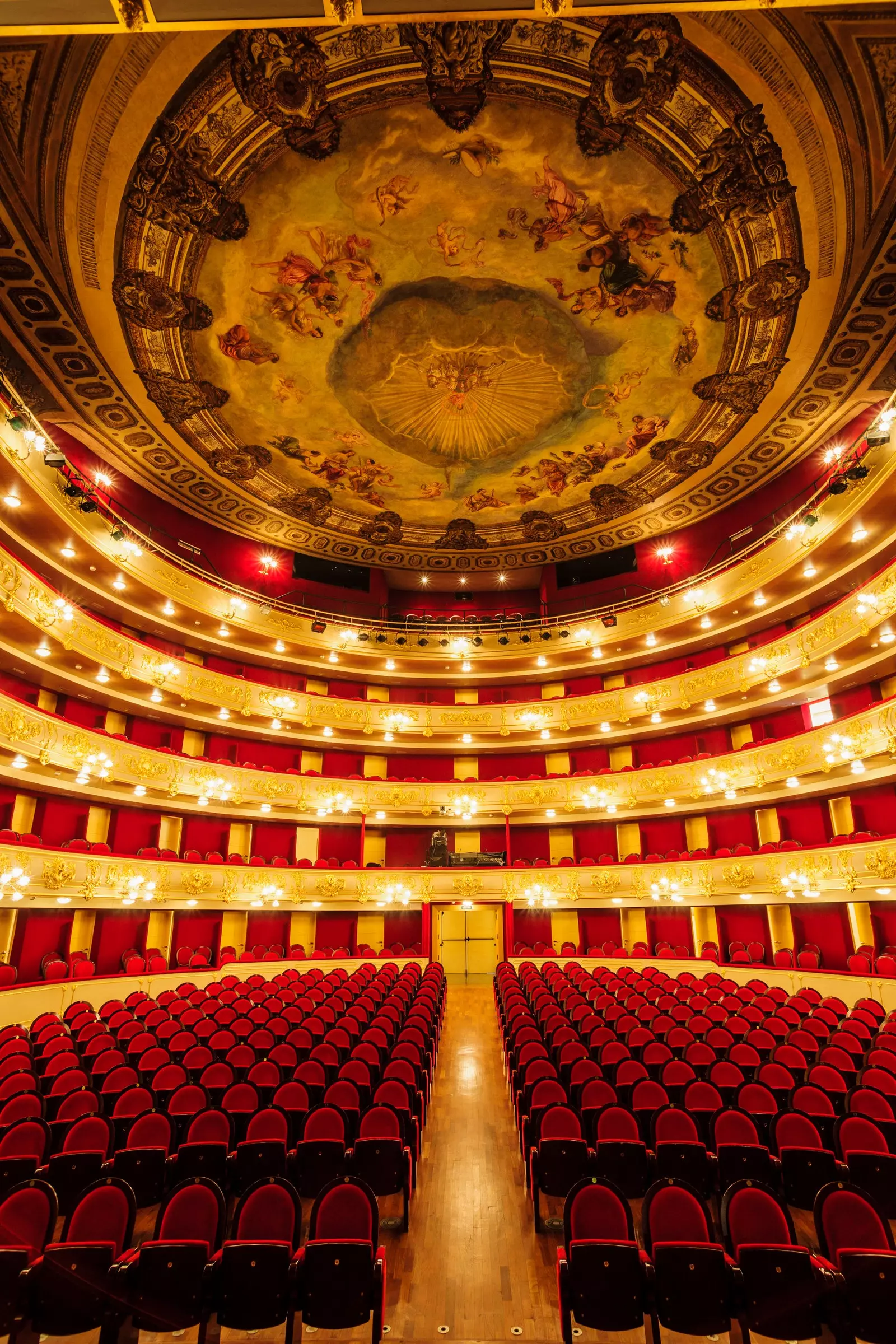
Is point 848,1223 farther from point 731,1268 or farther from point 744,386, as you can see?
point 744,386

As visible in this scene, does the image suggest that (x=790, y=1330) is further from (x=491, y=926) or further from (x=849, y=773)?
(x=491, y=926)

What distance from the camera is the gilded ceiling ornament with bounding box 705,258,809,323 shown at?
12.6 meters

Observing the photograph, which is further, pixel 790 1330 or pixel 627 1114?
pixel 627 1114

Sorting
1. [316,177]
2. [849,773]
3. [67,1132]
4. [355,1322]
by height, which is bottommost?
[355,1322]

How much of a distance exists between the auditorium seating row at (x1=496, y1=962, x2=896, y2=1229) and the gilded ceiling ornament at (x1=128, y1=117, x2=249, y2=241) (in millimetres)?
14171

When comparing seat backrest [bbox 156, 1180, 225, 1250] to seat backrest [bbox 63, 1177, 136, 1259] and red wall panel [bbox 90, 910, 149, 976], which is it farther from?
red wall panel [bbox 90, 910, 149, 976]

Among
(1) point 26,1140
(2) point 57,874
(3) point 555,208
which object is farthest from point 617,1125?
(3) point 555,208

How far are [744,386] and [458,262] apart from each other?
707cm

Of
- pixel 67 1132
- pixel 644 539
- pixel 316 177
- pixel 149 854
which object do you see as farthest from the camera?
pixel 644 539

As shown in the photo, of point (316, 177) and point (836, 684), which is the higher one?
point (316, 177)

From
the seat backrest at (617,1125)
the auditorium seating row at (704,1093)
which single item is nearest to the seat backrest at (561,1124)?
the auditorium seating row at (704,1093)

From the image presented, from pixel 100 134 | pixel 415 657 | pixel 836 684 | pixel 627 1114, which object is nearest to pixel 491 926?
pixel 415 657

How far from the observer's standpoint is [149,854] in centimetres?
1611

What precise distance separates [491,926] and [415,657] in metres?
9.34
